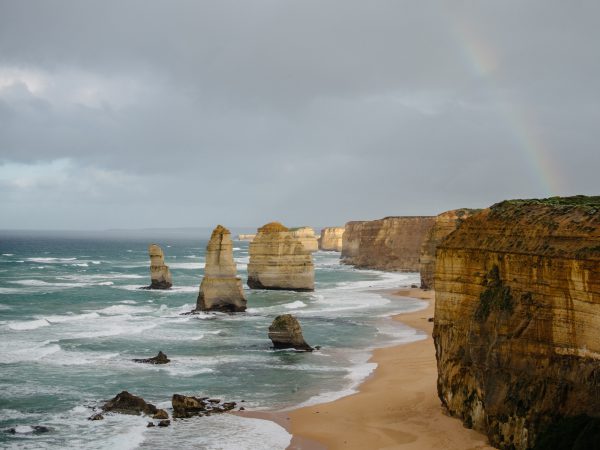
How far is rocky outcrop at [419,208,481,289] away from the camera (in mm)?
58875

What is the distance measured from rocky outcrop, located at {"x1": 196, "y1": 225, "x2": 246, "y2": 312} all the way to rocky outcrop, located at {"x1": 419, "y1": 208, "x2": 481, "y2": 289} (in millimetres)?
19216

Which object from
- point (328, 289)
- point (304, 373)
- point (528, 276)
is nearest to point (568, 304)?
point (528, 276)

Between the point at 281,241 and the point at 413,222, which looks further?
the point at 413,222

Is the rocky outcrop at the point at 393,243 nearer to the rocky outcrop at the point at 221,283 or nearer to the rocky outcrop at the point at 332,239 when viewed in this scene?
the rocky outcrop at the point at 221,283

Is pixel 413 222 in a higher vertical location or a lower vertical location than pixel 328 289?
higher

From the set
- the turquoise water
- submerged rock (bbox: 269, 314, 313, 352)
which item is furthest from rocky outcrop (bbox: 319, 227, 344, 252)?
submerged rock (bbox: 269, 314, 313, 352)

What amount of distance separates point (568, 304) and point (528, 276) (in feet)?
5.69

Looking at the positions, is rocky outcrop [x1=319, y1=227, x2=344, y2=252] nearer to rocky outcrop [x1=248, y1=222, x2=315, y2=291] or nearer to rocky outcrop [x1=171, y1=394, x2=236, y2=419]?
rocky outcrop [x1=248, y1=222, x2=315, y2=291]

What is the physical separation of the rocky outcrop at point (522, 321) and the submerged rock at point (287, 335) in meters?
14.9

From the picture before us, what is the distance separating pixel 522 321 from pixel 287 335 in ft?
65.9

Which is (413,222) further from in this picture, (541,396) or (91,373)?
(541,396)

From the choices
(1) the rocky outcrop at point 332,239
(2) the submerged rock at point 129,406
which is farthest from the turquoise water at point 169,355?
(1) the rocky outcrop at point 332,239

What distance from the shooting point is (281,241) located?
67.2m

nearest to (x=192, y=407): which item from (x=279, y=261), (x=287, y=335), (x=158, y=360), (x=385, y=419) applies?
(x=385, y=419)
